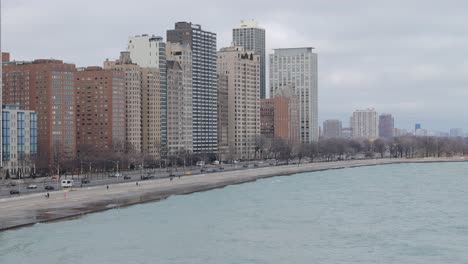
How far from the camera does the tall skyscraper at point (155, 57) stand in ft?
465

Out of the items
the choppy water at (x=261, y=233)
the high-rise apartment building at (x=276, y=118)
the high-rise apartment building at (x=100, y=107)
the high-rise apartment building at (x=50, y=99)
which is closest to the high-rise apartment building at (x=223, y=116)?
the high-rise apartment building at (x=276, y=118)

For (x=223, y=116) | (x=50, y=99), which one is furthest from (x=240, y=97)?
(x=50, y=99)

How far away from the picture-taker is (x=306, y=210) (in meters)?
61.7

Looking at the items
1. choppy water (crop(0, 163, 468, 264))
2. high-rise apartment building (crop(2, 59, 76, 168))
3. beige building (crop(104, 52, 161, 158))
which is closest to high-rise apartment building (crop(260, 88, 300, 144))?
beige building (crop(104, 52, 161, 158))

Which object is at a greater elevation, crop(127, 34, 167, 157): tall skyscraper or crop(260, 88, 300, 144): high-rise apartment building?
crop(127, 34, 167, 157): tall skyscraper

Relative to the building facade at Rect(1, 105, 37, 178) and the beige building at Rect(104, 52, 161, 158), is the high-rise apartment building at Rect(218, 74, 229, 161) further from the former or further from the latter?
the building facade at Rect(1, 105, 37, 178)

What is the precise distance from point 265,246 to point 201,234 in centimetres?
646

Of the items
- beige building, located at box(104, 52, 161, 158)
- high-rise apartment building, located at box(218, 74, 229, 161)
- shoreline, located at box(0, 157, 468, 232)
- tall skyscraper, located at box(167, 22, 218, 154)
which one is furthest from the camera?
high-rise apartment building, located at box(218, 74, 229, 161)

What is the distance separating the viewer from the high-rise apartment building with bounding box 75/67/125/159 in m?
124

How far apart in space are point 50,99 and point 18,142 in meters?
12.4

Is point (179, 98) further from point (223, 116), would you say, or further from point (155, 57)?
point (223, 116)

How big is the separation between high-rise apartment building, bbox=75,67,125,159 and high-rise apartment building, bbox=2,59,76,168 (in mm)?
7185

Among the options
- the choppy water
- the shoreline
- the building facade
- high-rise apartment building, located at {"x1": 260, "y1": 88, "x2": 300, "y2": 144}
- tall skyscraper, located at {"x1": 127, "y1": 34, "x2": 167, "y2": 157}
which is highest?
tall skyscraper, located at {"x1": 127, "y1": 34, "x2": 167, "y2": 157}

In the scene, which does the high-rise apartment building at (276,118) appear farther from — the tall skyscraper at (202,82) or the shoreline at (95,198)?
the shoreline at (95,198)
